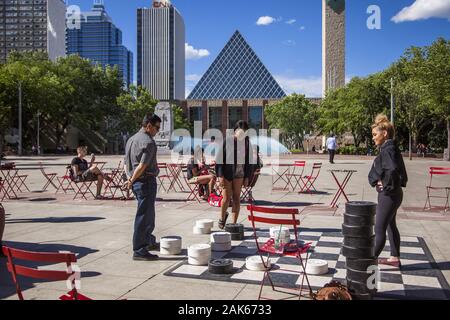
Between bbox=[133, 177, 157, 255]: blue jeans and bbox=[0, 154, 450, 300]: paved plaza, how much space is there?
0.27 metres

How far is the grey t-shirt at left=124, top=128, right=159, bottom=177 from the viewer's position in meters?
6.11

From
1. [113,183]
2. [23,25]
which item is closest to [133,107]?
[23,25]

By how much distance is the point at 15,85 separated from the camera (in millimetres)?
52656

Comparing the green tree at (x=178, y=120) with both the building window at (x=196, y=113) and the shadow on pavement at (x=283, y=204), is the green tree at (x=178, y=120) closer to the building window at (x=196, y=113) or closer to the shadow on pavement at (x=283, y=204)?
the building window at (x=196, y=113)

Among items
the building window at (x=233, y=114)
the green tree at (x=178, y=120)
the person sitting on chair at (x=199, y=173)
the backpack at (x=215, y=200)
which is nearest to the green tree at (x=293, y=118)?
the green tree at (x=178, y=120)

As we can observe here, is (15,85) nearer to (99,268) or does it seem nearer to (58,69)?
(58,69)

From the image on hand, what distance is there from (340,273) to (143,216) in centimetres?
262

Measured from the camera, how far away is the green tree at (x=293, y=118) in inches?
2470

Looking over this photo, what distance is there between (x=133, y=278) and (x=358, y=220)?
255 cm

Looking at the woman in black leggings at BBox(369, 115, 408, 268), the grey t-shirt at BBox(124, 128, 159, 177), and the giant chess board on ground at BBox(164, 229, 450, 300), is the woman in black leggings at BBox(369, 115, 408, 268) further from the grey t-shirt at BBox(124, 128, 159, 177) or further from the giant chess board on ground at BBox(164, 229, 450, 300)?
the grey t-shirt at BBox(124, 128, 159, 177)

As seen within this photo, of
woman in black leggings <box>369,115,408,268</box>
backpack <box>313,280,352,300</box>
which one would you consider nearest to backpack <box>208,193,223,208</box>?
woman in black leggings <box>369,115,408,268</box>

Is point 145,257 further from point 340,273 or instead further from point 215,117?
point 215,117

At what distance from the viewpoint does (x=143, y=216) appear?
20.1ft
